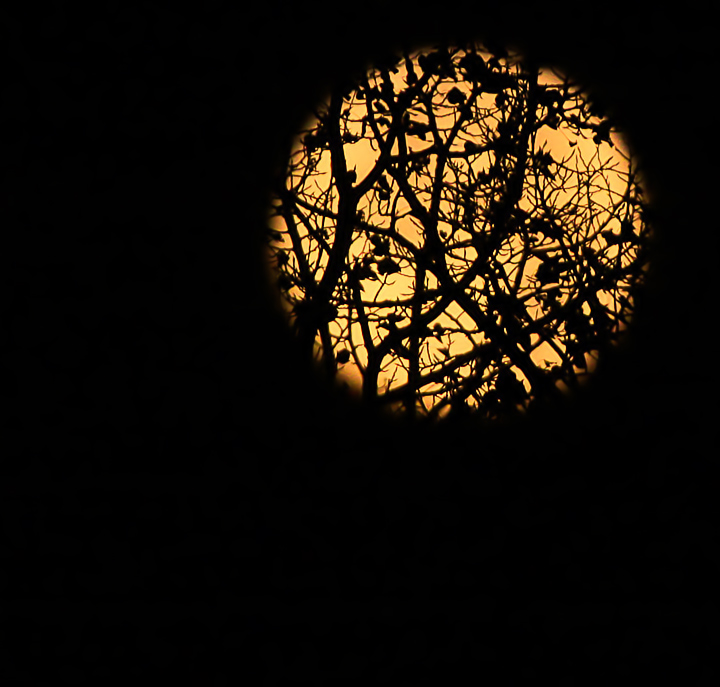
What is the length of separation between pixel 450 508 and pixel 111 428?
2.60ft

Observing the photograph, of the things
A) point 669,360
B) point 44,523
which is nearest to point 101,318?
point 44,523

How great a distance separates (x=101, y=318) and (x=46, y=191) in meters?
0.32

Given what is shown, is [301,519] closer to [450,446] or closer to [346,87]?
[450,446]

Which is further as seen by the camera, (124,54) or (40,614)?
(124,54)

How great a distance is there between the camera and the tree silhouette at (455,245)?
1594mm

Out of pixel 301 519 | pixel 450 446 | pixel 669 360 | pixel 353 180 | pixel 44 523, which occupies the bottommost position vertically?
pixel 44 523

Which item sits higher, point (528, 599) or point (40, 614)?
point (528, 599)

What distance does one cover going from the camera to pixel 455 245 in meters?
1.60

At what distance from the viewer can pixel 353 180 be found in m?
1.61

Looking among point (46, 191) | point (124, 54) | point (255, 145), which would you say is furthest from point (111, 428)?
point (124, 54)

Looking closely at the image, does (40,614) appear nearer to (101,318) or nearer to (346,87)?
(101,318)

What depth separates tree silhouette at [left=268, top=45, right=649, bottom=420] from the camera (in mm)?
1594

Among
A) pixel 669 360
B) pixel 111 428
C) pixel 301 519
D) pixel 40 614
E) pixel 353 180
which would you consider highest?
pixel 353 180

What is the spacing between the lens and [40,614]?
153cm
